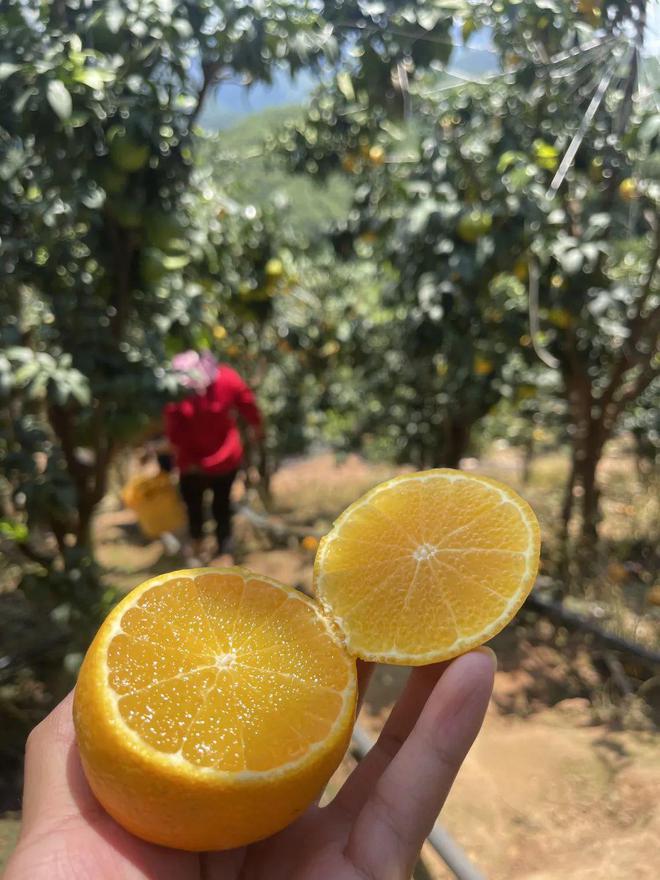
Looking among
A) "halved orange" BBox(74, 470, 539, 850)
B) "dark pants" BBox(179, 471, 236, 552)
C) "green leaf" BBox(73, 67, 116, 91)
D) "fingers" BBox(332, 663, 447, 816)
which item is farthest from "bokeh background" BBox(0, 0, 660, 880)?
"halved orange" BBox(74, 470, 539, 850)

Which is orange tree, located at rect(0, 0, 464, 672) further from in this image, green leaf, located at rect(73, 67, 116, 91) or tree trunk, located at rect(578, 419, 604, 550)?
tree trunk, located at rect(578, 419, 604, 550)

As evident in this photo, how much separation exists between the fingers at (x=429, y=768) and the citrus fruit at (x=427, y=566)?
0.05 metres

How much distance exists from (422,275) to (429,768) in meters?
1.89

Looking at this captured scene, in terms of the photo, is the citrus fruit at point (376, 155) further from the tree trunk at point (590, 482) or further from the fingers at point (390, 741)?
the fingers at point (390, 741)

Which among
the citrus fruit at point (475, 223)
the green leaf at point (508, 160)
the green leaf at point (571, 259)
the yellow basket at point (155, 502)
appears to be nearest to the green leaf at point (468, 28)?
the green leaf at point (508, 160)

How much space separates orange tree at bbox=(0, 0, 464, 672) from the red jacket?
92 cm

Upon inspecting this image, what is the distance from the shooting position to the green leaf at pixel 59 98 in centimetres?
135

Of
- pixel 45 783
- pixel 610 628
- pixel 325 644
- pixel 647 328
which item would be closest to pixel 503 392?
pixel 647 328

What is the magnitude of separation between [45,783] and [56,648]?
5.19 ft

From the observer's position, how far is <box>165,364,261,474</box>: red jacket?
128 inches

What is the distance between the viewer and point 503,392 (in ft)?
11.3

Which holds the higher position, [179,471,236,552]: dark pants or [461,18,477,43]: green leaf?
[461,18,477,43]: green leaf

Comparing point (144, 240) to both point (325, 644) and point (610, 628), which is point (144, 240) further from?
point (610, 628)

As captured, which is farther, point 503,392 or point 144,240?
point 503,392
